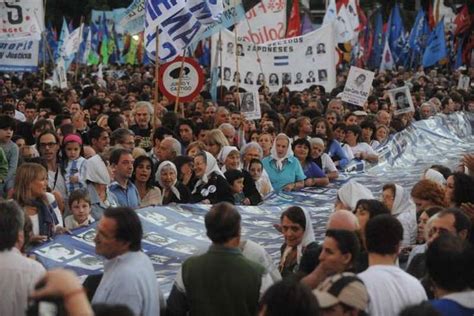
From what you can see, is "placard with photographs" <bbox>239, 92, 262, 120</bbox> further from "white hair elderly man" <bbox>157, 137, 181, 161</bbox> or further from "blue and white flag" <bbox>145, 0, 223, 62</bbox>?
"white hair elderly man" <bbox>157, 137, 181, 161</bbox>

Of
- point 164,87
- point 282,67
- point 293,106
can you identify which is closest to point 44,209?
point 164,87

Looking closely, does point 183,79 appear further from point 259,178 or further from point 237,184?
point 237,184

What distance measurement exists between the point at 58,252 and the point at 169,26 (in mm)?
8484

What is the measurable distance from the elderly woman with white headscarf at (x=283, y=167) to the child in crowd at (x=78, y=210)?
4195 mm

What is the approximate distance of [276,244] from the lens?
10211 millimetres

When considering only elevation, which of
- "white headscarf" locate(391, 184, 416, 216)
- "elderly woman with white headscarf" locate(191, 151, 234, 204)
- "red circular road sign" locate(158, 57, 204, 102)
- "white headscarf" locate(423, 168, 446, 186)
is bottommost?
"elderly woman with white headscarf" locate(191, 151, 234, 204)

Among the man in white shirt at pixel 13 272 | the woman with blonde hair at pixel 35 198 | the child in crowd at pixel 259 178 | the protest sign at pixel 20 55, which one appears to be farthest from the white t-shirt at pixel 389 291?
the protest sign at pixel 20 55

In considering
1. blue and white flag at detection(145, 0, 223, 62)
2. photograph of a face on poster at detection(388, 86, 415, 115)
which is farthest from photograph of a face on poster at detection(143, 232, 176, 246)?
photograph of a face on poster at detection(388, 86, 415, 115)

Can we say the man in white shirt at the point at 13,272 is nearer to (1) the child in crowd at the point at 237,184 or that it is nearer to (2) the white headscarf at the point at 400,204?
(2) the white headscarf at the point at 400,204

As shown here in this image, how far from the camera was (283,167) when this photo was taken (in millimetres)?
13867

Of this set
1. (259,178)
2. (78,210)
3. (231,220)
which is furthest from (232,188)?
(231,220)

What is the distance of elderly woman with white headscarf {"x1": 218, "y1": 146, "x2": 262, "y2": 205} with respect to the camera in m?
12.3

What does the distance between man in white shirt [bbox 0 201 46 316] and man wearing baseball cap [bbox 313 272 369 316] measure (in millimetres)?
1562

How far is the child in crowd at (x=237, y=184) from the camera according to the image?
1199cm
